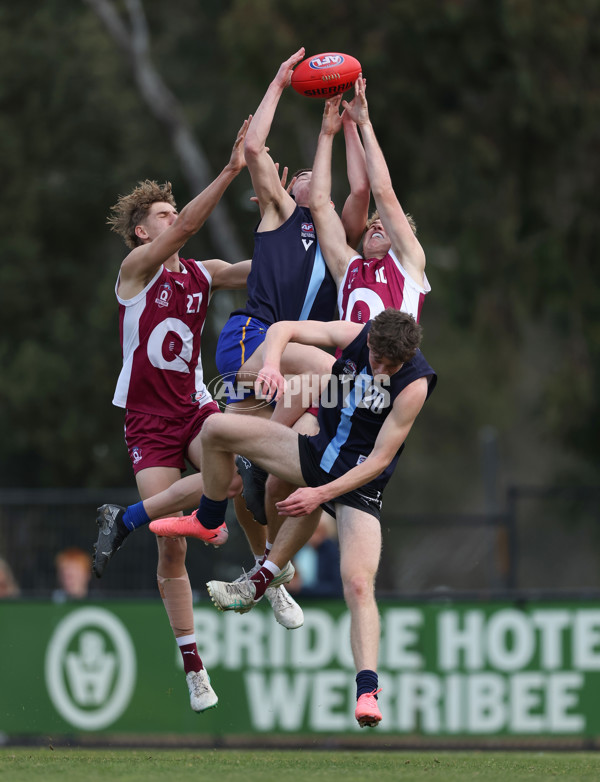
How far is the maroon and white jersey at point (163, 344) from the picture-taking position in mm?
9242

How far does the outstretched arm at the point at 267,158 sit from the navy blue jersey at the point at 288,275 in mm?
118

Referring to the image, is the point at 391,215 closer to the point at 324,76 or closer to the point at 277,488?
the point at 324,76

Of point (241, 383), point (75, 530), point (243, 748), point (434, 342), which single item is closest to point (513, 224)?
point (434, 342)

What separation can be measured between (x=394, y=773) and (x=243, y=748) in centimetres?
455

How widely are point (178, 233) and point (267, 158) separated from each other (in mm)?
883

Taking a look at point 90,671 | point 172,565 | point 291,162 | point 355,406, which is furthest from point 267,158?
point 291,162

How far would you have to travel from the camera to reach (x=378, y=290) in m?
8.98

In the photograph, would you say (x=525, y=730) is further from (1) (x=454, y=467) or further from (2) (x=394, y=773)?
(1) (x=454, y=467)

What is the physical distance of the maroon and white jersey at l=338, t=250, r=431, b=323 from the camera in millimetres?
8977

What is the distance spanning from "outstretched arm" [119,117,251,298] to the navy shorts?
676 millimetres

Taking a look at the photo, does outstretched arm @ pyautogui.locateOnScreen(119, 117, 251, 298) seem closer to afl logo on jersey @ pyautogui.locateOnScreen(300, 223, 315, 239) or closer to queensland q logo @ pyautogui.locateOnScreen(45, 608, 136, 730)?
afl logo on jersey @ pyautogui.locateOnScreen(300, 223, 315, 239)

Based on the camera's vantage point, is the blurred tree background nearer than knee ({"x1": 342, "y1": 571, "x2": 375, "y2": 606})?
No

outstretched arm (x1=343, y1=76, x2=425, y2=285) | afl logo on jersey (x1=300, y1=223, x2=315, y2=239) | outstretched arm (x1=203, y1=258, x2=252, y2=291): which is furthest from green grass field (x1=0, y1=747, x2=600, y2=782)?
afl logo on jersey (x1=300, y1=223, x2=315, y2=239)

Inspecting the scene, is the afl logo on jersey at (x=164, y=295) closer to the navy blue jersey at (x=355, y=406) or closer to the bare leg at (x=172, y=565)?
the bare leg at (x=172, y=565)
